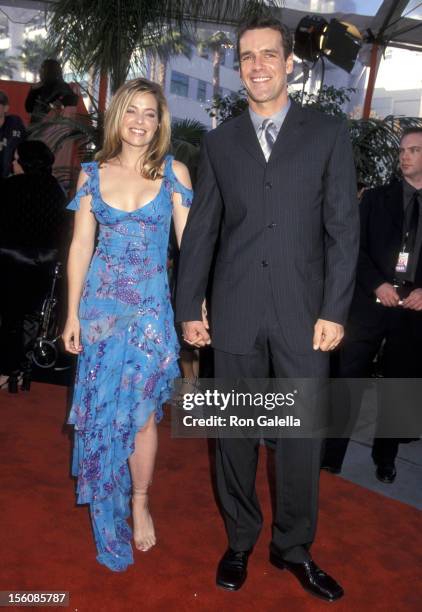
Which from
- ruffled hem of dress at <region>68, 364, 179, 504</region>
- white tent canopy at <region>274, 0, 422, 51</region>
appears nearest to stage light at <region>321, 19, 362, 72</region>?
white tent canopy at <region>274, 0, 422, 51</region>

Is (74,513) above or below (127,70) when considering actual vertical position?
below

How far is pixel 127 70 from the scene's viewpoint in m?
5.26

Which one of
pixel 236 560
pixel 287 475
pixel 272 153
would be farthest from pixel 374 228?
pixel 236 560

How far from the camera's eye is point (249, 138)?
2.13 meters

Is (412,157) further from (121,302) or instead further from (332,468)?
(121,302)

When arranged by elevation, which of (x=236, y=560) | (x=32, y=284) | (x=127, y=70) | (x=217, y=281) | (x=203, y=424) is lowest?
(x=203, y=424)

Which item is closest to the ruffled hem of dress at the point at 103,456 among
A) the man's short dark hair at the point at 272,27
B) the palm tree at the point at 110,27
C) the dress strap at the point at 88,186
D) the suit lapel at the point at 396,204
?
the dress strap at the point at 88,186

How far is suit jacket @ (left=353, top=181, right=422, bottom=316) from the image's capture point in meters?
3.32

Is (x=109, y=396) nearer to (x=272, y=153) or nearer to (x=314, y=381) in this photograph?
(x=314, y=381)

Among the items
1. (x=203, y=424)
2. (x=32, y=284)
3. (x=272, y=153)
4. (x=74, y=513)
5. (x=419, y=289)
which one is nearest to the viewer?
(x=272, y=153)

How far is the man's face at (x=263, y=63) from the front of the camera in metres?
2.06

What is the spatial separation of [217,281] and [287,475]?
733mm

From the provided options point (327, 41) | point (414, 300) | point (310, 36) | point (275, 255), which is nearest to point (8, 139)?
point (310, 36)

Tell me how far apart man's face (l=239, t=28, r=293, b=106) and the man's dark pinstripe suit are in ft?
0.36
